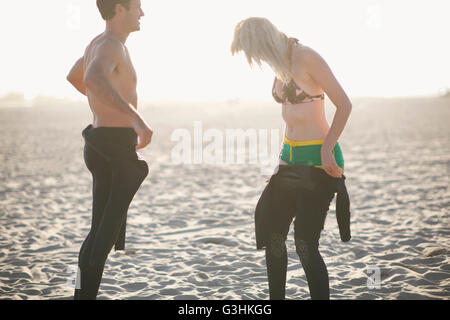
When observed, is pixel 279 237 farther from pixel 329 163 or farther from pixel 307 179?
pixel 329 163

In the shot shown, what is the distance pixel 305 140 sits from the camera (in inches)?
109

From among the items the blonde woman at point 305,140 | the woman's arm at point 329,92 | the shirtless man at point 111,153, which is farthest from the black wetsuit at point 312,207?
the shirtless man at point 111,153

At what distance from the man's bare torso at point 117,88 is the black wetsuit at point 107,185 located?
0.18 feet

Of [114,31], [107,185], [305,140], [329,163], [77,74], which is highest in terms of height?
[114,31]

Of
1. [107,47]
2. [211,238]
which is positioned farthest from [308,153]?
[211,238]

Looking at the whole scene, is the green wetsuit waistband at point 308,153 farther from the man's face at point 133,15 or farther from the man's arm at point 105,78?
the man's face at point 133,15

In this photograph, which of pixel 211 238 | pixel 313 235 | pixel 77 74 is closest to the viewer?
pixel 313 235

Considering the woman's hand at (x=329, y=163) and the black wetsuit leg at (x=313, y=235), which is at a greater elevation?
the woman's hand at (x=329, y=163)

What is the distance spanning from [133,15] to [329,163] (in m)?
1.58

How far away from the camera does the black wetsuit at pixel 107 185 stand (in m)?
2.72

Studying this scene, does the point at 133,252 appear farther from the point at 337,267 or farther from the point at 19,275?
the point at 337,267

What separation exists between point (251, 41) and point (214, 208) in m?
4.89

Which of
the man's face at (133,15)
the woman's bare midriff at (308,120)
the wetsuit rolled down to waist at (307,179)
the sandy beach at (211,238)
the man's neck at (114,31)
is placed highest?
the man's face at (133,15)

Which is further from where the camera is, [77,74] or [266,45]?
[77,74]
